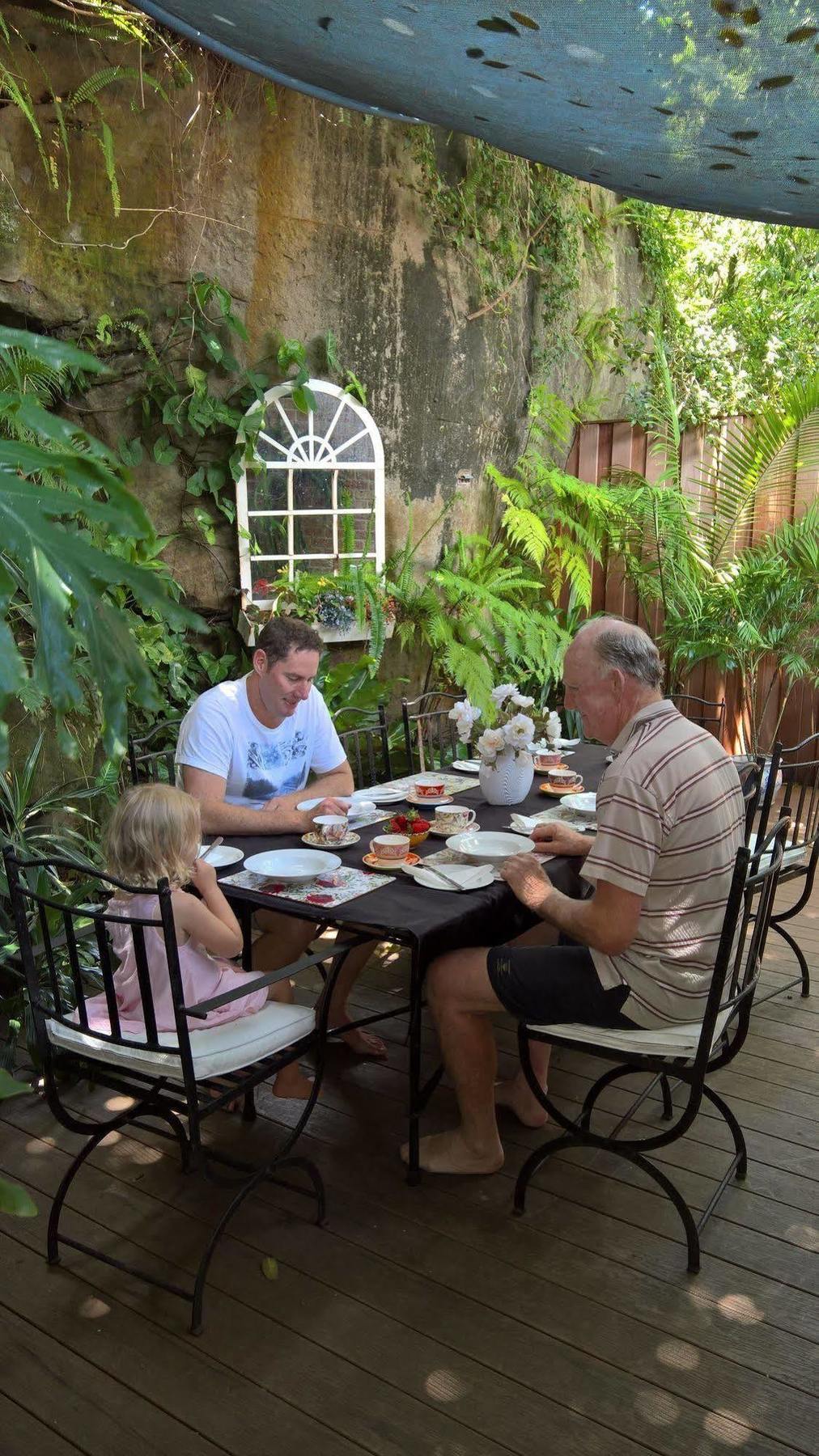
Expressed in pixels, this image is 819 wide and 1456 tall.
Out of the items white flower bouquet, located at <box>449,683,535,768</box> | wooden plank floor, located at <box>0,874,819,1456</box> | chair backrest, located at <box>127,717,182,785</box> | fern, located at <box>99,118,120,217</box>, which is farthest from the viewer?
fern, located at <box>99,118,120,217</box>

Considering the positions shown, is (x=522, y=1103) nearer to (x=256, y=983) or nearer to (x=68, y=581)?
(x=256, y=983)

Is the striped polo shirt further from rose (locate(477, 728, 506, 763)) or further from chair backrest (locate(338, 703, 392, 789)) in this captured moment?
chair backrest (locate(338, 703, 392, 789))

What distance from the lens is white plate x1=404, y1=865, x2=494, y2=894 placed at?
103 inches

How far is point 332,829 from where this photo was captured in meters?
2.87

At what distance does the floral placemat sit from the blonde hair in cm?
30

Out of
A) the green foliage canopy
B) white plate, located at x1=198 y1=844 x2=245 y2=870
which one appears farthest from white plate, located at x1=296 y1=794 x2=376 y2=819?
the green foliage canopy

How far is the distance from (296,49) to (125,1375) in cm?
231

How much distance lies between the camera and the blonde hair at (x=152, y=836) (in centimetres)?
225

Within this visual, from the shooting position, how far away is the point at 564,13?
50.4 inches

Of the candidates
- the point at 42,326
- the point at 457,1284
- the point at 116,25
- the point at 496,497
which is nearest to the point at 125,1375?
the point at 457,1284

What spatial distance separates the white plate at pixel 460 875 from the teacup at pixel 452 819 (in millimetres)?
270

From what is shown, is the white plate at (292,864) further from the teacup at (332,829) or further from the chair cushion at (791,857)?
the chair cushion at (791,857)

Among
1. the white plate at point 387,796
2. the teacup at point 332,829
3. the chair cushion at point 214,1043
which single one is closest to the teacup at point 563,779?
the white plate at point 387,796

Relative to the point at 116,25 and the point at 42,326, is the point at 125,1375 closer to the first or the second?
the point at 42,326
